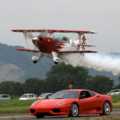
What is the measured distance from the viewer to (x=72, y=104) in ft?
66.3

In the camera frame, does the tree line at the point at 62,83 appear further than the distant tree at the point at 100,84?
Yes

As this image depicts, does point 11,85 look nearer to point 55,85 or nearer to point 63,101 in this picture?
point 55,85

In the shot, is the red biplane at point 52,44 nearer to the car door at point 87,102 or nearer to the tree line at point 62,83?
the car door at point 87,102


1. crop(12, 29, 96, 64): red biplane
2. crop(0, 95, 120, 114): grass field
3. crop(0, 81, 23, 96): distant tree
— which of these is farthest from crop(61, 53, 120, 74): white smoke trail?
crop(0, 81, 23, 96): distant tree

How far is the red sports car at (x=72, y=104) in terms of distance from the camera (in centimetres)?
1989

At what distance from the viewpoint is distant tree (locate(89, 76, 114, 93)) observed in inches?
5572

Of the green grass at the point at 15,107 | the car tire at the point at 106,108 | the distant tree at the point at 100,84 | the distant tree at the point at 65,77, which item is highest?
the distant tree at the point at 65,77

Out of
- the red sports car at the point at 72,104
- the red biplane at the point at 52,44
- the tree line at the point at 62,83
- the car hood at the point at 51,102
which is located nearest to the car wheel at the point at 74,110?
the red sports car at the point at 72,104

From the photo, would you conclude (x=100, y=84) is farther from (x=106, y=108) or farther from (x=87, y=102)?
(x=87, y=102)

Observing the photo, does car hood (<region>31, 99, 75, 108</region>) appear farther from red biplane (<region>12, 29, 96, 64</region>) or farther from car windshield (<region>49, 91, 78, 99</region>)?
red biplane (<region>12, 29, 96, 64</region>)

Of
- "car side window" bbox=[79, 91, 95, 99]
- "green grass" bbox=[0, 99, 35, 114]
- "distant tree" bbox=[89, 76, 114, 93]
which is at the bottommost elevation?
"green grass" bbox=[0, 99, 35, 114]

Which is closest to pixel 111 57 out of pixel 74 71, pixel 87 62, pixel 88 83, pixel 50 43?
pixel 87 62

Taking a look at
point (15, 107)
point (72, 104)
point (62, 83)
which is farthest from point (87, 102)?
point (62, 83)

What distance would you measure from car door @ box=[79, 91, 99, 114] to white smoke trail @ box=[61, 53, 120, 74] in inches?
1382
